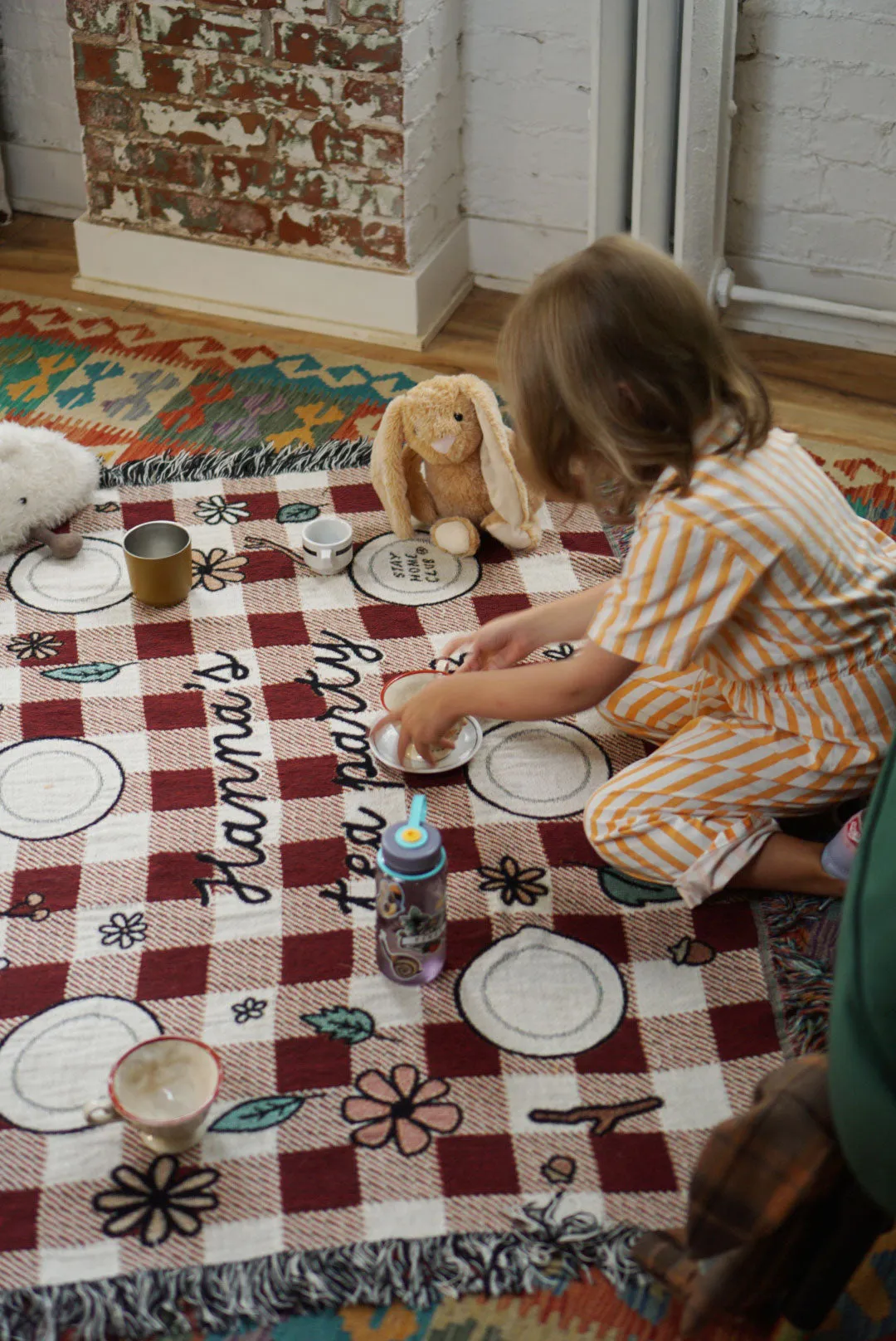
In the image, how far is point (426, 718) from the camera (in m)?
1.34

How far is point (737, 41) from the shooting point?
206cm

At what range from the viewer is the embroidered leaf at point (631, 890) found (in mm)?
1329

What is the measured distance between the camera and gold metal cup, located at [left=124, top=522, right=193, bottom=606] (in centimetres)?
163

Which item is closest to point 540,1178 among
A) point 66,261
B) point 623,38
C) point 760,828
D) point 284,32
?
point 760,828

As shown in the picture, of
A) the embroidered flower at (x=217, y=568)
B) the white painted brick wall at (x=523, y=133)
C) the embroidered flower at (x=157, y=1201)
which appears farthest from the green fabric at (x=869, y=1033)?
the white painted brick wall at (x=523, y=133)

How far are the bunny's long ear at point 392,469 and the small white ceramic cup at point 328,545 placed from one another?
6cm

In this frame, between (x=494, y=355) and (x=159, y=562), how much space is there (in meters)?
0.87

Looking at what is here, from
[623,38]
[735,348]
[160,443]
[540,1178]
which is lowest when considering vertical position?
[540,1178]

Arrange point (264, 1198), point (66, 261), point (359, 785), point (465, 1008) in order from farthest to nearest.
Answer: point (66, 261), point (359, 785), point (465, 1008), point (264, 1198)

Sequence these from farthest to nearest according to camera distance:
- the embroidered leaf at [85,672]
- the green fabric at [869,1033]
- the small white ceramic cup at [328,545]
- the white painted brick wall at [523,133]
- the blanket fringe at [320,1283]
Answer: the white painted brick wall at [523,133]
the small white ceramic cup at [328,545]
the embroidered leaf at [85,672]
the blanket fringe at [320,1283]
the green fabric at [869,1033]

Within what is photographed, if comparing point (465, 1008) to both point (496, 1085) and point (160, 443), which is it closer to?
point (496, 1085)

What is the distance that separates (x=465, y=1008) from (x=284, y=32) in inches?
60.4

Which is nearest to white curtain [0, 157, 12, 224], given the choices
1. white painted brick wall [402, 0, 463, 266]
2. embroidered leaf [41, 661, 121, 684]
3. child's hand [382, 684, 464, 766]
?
white painted brick wall [402, 0, 463, 266]

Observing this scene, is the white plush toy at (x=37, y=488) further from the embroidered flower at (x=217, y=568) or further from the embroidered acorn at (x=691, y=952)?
the embroidered acorn at (x=691, y=952)
